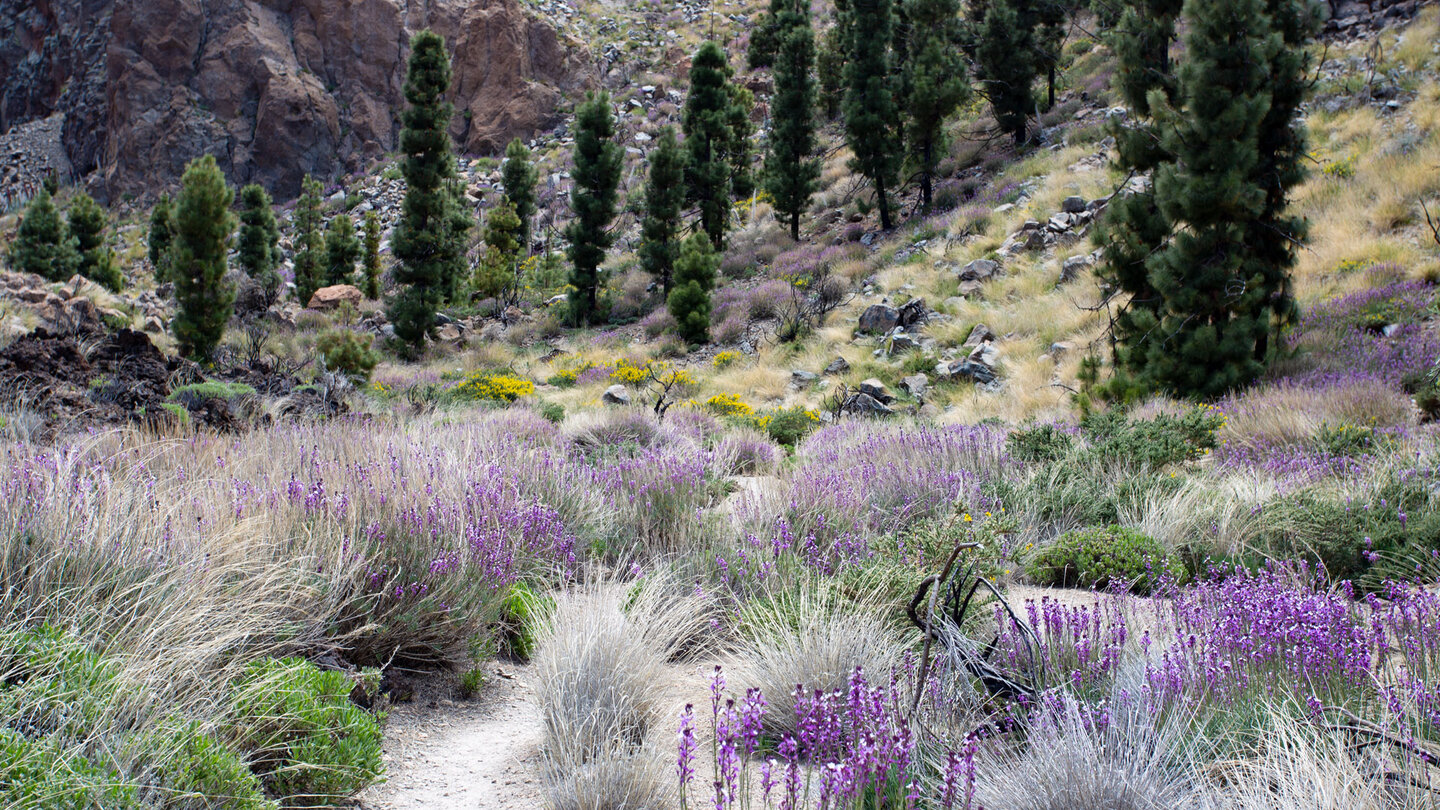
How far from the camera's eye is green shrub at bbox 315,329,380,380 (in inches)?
640

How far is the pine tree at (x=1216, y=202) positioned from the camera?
30.0 feet

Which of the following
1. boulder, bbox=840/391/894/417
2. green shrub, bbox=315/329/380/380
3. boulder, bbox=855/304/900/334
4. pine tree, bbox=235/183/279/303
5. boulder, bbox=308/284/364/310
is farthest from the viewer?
pine tree, bbox=235/183/279/303

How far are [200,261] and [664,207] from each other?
48.4ft

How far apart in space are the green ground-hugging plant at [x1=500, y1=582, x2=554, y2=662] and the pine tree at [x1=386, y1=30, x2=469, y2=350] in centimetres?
2217

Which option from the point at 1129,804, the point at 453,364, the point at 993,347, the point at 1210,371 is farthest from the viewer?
the point at 453,364

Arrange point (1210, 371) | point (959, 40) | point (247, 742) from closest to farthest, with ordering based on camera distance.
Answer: point (247, 742) → point (1210, 371) → point (959, 40)

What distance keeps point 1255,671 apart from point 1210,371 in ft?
27.7

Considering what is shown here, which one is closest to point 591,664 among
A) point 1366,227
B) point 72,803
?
point 72,803

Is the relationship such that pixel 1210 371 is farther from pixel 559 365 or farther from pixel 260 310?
pixel 260 310

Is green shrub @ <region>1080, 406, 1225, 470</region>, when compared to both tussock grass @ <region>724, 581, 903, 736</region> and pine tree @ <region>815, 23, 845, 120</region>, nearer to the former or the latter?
tussock grass @ <region>724, 581, 903, 736</region>

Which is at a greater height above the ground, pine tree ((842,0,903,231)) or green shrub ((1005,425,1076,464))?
pine tree ((842,0,903,231))

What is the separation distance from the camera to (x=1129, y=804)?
6.09 ft

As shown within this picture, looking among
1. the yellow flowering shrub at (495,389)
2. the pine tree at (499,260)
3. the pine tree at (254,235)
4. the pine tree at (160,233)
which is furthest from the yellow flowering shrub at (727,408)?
the pine tree at (160,233)

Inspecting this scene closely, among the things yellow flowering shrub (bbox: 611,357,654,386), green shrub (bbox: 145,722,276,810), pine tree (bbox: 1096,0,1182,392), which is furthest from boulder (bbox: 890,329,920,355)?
green shrub (bbox: 145,722,276,810)
